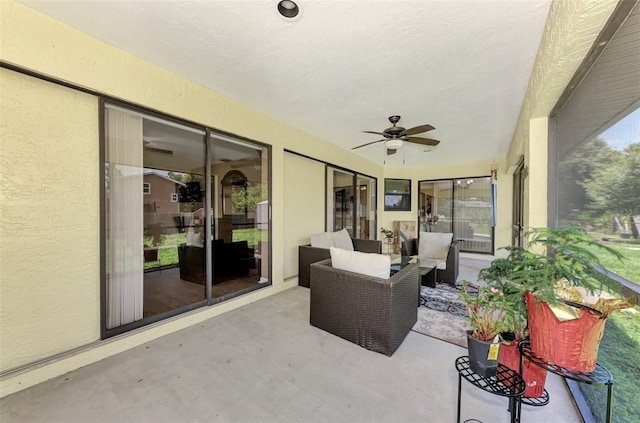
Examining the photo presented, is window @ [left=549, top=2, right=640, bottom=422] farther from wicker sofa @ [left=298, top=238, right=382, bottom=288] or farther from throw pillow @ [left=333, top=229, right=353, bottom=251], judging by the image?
throw pillow @ [left=333, top=229, right=353, bottom=251]

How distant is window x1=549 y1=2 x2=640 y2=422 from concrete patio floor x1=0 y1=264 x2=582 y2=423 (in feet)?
1.58

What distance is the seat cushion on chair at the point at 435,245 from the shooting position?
4.56 m

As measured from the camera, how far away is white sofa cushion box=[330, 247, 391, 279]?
2.19 meters

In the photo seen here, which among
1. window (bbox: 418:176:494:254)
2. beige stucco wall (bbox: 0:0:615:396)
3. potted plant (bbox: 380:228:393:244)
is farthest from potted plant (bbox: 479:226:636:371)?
window (bbox: 418:176:494:254)

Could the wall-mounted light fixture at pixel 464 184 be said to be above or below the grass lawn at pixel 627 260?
above

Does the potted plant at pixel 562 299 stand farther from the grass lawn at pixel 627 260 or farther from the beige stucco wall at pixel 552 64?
the beige stucco wall at pixel 552 64

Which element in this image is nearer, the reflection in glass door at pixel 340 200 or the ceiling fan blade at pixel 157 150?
the ceiling fan blade at pixel 157 150

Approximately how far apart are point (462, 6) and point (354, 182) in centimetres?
436

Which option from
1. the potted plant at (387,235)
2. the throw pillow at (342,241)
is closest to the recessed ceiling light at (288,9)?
the throw pillow at (342,241)

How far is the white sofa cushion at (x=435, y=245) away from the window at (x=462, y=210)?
2436 mm

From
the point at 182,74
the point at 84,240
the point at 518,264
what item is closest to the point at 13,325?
the point at 84,240

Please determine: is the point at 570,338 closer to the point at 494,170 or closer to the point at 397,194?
the point at 494,170

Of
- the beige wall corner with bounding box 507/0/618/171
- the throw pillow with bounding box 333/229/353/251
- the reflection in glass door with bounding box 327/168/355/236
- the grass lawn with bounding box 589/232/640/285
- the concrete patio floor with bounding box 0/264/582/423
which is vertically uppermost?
the beige wall corner with bounding box 507/0/618/171

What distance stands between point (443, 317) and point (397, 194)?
4937 millimetres
